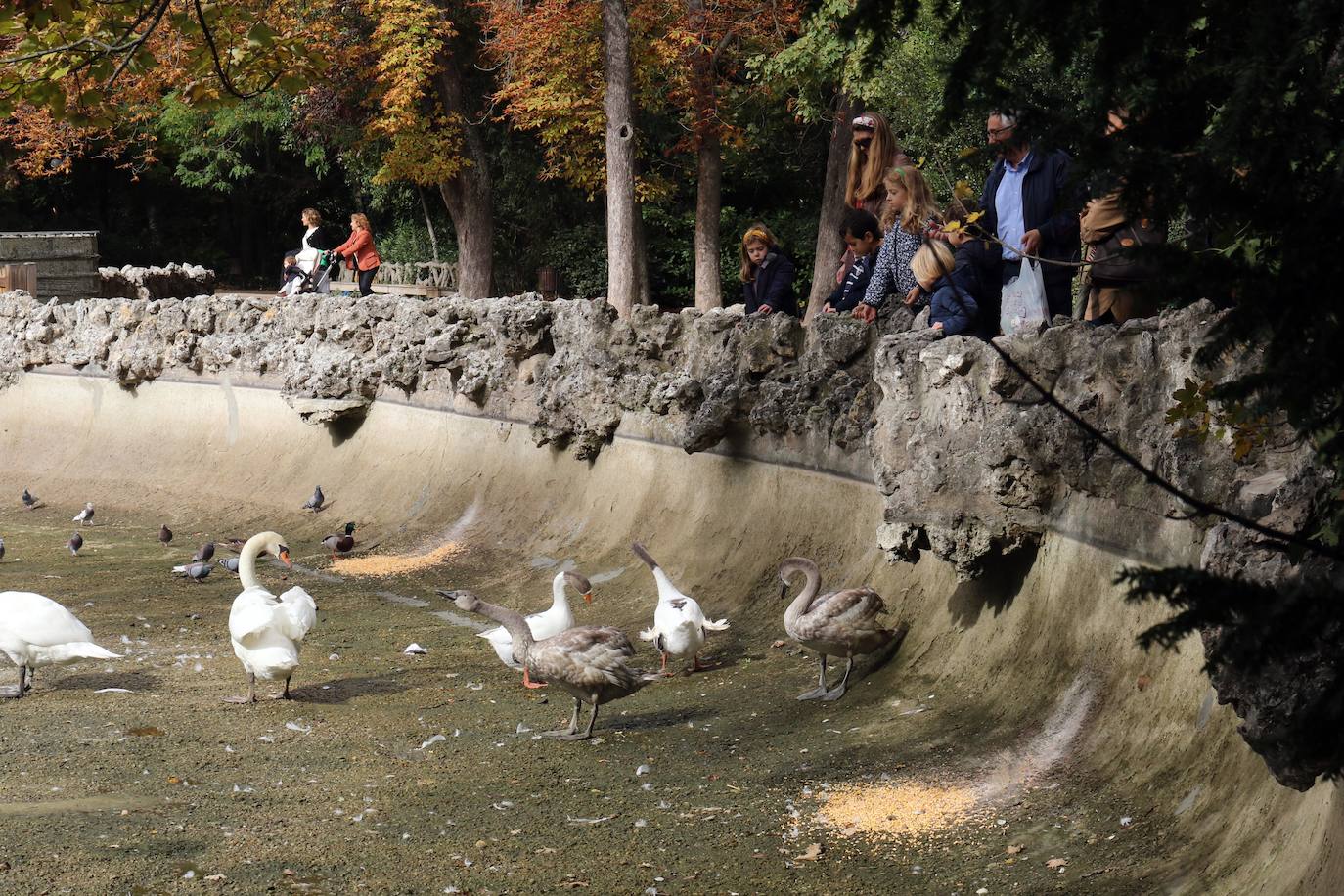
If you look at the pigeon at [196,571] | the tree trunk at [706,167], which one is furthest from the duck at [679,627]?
the tree trunk at [706,167]

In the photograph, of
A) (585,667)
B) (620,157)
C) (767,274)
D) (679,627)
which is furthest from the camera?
(620,157)

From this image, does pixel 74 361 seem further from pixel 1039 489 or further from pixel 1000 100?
pixel 1000 100

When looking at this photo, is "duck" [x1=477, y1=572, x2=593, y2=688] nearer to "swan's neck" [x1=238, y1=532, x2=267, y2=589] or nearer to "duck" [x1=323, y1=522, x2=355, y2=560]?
"swan's neck" [x1=238, y1=532, x2=267, y2=589]

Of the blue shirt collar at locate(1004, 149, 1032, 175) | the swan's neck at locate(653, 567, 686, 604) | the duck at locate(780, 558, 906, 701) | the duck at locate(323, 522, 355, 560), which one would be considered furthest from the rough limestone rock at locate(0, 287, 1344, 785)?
the duck at locate(323, 522, 355, 560)

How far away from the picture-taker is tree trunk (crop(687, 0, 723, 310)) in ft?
77.0

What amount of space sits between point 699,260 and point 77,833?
18.6 meters

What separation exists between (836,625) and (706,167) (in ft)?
56.9

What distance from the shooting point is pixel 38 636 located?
9016mm

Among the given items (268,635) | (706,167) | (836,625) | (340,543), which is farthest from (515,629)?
(706,167)

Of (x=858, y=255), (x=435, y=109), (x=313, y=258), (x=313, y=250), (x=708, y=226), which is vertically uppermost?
(x=435, y=109)

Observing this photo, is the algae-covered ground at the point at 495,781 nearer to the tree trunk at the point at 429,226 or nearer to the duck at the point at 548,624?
the duck at the point at 548,624

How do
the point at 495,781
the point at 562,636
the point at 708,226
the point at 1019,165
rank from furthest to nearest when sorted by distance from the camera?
the point at 708,226 < the point at 1019,165 < the point at 562,636 < the point at 495,781

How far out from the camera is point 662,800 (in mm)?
6957

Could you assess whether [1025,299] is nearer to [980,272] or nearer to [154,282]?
[980,272]
